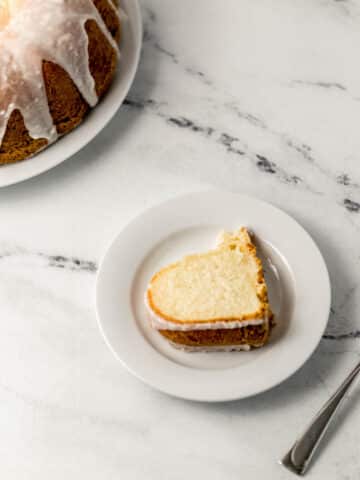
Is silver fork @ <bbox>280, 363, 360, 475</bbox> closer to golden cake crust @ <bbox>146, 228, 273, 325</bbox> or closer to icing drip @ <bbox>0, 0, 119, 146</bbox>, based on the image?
golden cake crust @ <bbox>146, 228, 273, 325</bbox>

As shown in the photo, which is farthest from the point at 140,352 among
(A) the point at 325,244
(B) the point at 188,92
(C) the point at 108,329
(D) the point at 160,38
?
(D) the point at 160,38

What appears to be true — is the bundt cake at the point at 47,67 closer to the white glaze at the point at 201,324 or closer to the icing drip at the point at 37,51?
the icing drip at the point at 37,51

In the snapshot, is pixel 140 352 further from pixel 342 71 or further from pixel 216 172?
pixel 342 71

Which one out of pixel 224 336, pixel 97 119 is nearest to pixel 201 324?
pixel 224 336

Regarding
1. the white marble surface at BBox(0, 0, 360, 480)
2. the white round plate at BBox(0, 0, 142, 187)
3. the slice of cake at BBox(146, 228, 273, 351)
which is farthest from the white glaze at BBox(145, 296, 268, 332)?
the white round plate at BBox(0, 0, 142, 187)

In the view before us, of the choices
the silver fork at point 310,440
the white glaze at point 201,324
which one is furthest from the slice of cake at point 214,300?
the silver fork at point 310,440

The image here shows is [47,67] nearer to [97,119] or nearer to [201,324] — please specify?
[97,119]
